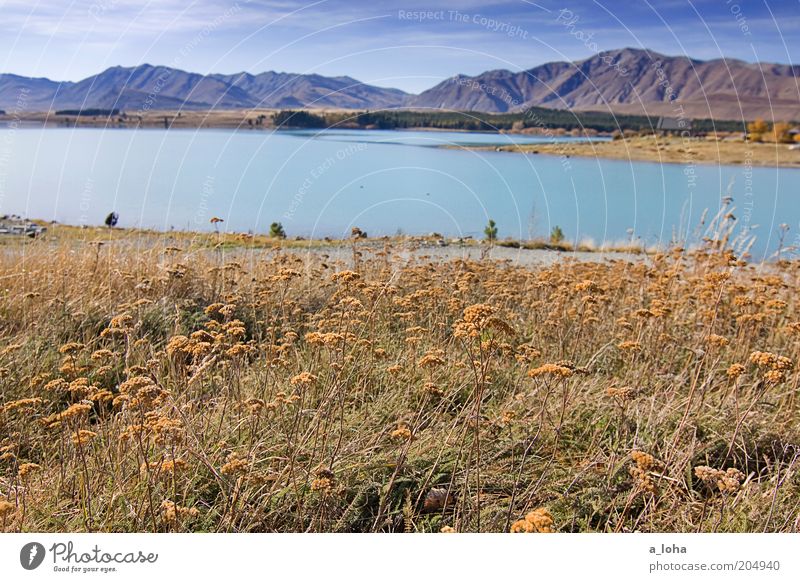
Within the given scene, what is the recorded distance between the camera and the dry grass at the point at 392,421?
9.23 ft

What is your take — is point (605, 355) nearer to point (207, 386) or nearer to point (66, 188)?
point (207, 386)

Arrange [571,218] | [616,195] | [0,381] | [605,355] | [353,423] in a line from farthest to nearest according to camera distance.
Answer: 1. [616,195]
2. [571,218]
3. [605,355]
4. [0,381]
5. [353,423]

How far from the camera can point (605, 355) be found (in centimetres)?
505

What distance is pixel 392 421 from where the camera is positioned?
12.6ft

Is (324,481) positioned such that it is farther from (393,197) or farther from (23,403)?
(393,197)

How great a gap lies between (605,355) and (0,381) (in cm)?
451

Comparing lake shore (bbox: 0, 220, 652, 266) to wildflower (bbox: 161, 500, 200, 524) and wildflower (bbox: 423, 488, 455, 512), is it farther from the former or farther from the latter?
wildflower (bbox: 161, 500, 200, 524)

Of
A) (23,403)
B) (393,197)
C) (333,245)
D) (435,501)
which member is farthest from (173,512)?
(393,197)

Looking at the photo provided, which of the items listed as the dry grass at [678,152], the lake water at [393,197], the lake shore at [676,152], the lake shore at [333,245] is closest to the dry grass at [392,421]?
the lake shore at [333,245]

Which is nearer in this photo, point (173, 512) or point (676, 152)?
point (173, 512)

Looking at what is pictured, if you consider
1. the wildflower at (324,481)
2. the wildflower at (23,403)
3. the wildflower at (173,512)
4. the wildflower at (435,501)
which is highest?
the wildflower at (23,403)

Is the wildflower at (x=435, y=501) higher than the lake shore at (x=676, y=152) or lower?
lower

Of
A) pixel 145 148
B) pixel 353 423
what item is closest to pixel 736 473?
pixel 353 423

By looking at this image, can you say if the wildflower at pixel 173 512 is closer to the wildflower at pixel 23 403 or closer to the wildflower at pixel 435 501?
the wildflower at pixel 23 403
